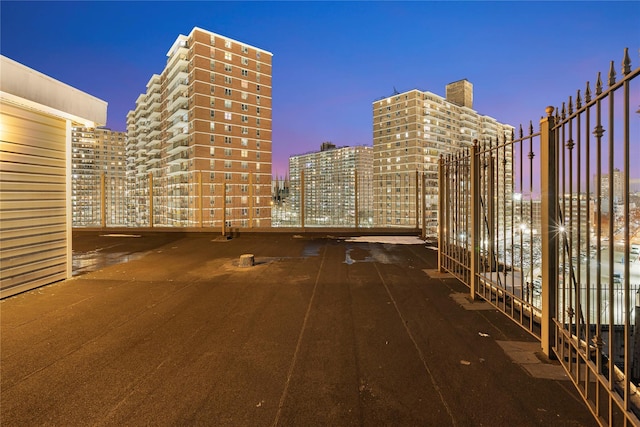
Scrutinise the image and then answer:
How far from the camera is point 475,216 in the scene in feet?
15.5

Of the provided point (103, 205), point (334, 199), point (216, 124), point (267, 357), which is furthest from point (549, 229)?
point (216, 124)

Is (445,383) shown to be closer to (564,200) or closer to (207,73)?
(564,200)

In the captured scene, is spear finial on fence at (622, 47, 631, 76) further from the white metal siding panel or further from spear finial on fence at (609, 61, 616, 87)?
the white metal siding panel

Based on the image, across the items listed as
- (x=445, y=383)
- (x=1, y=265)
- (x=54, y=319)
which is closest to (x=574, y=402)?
(x=445, y=383)

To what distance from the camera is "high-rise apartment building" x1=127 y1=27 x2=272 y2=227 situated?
209 ft

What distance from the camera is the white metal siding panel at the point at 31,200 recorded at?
483cm

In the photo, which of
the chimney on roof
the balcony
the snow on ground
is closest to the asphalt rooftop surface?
the snow on ground

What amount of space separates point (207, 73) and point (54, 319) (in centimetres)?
7032

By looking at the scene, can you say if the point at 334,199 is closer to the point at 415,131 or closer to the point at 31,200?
the point at 31,200

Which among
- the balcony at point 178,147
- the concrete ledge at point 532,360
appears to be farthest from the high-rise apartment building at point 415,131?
the concrete ledge at point 532,360

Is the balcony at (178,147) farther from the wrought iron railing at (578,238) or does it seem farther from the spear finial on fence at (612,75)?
the spear finial on fence at (612,75)

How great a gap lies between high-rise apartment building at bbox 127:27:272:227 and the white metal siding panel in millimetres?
54727

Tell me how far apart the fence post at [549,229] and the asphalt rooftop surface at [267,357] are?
33 cm

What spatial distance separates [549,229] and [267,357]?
2.89 metres
